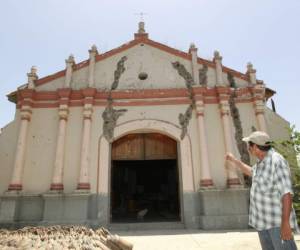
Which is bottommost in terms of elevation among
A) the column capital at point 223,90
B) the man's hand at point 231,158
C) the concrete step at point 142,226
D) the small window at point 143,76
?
the concrete step at point 142,226

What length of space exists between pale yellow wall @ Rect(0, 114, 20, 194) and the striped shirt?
8.64 m

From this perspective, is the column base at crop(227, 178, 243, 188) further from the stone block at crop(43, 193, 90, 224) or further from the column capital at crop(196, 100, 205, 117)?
the stone block at crop(43, 193, 90, 224)

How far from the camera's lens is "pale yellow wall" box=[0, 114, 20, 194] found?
9008mm

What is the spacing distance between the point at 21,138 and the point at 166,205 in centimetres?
803

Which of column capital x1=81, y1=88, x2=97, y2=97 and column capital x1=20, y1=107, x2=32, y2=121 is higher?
column capital x1=81, y1=88, x2=97, y2=97

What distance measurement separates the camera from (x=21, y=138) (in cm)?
921

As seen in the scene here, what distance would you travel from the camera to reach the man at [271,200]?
2439 millimetres

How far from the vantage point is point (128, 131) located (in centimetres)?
938

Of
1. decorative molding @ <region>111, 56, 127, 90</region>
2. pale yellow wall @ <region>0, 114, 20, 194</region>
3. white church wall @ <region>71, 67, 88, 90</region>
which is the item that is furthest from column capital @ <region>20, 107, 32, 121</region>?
decorative molding @ <region>111, 56, 127, 90</region>

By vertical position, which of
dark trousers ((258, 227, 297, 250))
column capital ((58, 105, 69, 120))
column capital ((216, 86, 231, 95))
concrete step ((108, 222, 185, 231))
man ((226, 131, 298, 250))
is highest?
column capital ((216, 86, 231, 95))

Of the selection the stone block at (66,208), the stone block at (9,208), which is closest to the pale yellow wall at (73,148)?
the stone block at (66,208)

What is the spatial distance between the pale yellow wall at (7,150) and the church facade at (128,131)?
0.04 metres

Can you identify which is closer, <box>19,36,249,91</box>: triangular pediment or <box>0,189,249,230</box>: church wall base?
<box>0,189,249,230</box>: church wall base

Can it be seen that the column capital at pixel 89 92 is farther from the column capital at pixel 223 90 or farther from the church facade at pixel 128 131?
the column capital at pixel 223 90
